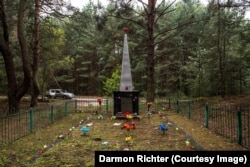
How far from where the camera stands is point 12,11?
48.6 ft

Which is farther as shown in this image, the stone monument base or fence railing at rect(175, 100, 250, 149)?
the stone monument base

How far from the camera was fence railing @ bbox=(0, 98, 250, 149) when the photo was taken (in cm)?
764

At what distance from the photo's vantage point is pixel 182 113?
45.5 feet

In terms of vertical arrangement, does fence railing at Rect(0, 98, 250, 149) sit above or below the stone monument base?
below

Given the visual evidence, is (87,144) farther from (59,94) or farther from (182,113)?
(59,94)

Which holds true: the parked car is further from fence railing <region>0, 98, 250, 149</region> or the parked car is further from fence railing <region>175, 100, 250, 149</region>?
fence railing <region>175, 100, 250, 149</region>

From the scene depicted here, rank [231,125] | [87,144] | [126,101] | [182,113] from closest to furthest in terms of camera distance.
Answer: [87,144], [231,125], [126,101], [182,113]

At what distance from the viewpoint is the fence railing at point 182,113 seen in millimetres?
7640

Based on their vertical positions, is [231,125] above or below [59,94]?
below

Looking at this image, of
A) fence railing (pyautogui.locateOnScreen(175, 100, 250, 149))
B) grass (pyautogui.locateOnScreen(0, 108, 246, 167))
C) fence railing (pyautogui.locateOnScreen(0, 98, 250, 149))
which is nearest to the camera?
grass (pyautogui.locateOnScreen(0, 108, 246, 167))

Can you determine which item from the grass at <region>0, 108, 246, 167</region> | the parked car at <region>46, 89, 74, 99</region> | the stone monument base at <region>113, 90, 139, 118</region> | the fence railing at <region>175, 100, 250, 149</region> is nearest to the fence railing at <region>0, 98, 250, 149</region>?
the fence railing at <region>175, 100, 250, 149</region>

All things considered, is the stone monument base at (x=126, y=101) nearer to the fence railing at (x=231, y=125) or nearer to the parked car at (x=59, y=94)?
the fence railing at (x=231, y=125)

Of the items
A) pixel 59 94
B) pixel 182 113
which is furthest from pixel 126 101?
pixel 59 94

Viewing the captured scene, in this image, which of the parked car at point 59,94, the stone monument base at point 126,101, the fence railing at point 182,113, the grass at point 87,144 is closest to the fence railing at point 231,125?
the fence railing at point 182,113
